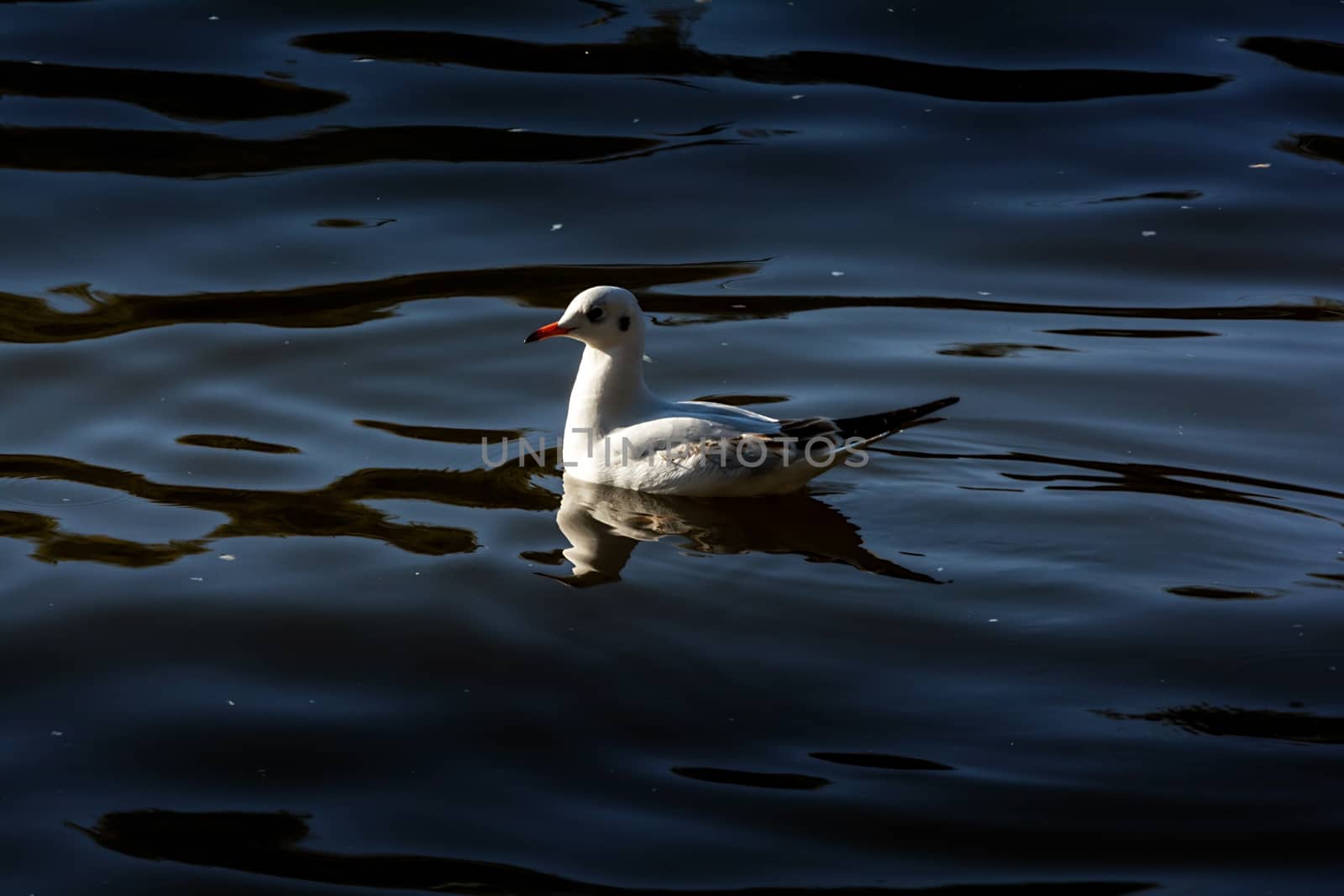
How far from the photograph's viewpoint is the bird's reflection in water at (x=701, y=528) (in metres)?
5.86

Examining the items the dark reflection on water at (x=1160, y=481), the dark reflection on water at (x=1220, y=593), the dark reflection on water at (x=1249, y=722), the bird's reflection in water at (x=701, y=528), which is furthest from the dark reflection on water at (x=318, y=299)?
the dark reflection on water at (x=1249, y=722)

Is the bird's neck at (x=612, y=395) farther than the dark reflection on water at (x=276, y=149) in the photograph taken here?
No

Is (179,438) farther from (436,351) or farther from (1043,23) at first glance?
(1043,23)

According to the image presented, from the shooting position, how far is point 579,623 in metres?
5.41

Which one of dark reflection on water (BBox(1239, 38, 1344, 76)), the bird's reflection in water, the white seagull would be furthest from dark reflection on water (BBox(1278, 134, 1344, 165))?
the bird's reflection in water

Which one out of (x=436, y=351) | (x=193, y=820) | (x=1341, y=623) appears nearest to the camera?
(x=193, y=820)

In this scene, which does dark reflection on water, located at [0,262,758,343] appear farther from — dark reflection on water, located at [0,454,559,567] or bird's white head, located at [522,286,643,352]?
bird's white head, located at [522,286,643,352]

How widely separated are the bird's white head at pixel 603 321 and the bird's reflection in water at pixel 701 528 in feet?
1.97

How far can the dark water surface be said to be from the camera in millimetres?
4453

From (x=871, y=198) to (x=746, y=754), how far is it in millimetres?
5696

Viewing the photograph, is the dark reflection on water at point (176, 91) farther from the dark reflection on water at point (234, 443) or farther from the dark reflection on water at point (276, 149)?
the dark reflection on water at point (234, 443)

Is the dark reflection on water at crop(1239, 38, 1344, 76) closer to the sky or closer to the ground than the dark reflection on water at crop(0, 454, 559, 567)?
closer to the sky

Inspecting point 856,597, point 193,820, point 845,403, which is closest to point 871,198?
point 845,403

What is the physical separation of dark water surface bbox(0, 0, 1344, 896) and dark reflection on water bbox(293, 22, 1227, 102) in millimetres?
40
